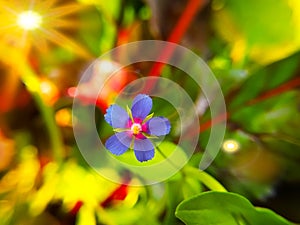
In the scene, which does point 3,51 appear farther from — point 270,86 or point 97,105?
point 270,86

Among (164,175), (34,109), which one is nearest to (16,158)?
(34,109)

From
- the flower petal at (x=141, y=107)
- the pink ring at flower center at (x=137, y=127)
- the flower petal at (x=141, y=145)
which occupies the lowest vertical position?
the flower petal at (x=141, y=145)

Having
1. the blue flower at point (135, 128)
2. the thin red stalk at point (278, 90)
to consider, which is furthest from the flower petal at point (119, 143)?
the thin red stalk at point (278, 90)

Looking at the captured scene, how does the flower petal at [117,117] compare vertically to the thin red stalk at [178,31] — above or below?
below

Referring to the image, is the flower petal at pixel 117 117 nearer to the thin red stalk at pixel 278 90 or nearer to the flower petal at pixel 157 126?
the flower petal at pixel 157 126

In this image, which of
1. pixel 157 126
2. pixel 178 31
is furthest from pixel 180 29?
pixel 157 126

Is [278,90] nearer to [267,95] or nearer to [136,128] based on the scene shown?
[267,95]
